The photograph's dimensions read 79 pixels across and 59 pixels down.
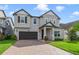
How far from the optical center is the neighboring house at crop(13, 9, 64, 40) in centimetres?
3909

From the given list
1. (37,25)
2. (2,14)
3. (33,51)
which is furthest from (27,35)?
(33,51)

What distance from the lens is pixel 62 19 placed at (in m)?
39.2

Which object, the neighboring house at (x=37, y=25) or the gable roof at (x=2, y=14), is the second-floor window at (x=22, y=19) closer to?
the neighboring house at (x=37, y=25)

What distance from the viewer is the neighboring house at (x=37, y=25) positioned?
39.1 meters

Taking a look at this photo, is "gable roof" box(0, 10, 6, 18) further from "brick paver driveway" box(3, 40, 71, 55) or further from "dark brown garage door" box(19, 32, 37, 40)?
"brick paver driveway" box(3, 40, 71, 55)

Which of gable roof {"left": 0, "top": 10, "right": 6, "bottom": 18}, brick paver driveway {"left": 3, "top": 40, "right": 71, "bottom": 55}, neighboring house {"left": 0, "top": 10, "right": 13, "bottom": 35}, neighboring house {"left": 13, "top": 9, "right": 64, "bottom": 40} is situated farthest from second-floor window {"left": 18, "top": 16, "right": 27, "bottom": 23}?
brick paver driveway {"left": 3, "top": 40, "right": 71, "bottom": 55}

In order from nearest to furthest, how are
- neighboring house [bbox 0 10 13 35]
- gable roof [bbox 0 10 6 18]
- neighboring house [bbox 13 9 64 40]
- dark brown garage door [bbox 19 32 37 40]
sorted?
dark brown garage door [bbox 19 32 37 40] < neighboring house [bbox 0 10 13 35] < neighboring house [bbox 13 9 64 40] < gable roof [bbox 0 10 6 18]

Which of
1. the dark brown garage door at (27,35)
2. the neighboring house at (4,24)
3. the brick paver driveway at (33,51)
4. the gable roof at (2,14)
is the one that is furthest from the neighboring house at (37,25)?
the brick paver driveway at (33,51)

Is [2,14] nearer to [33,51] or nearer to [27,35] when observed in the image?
[27,35]

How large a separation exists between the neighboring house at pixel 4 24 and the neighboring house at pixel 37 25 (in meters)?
1.24

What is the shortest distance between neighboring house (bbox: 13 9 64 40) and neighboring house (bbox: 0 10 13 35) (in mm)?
1239

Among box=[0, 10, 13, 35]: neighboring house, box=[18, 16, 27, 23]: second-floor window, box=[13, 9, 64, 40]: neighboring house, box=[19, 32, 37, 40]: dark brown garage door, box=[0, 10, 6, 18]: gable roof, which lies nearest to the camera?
box=[19, 32, 37, 40]: dark brown garage door
